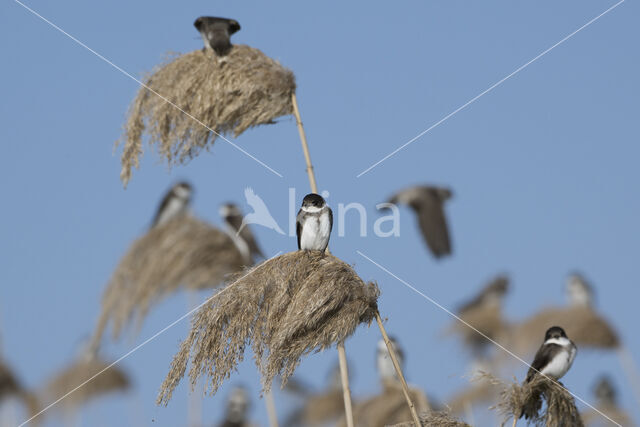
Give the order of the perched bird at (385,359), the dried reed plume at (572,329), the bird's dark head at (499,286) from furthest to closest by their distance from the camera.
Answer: the bird's dark head at (499,286) < the dried reed plume at (572,329) < the perched bird at (385,359)

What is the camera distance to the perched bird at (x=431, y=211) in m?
11.2

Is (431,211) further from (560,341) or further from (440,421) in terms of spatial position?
(440,421)

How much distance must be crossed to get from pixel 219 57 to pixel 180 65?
0.29 metres

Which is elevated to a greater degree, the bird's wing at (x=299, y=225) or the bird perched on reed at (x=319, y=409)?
the bird's wing at (x=299, y=225)

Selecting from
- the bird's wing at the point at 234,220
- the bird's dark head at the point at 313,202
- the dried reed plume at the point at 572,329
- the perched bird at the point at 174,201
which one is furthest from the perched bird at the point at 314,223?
the perched bird at the point at 174,201

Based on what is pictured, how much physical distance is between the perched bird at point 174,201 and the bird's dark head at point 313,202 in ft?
22.8

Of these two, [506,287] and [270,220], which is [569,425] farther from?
[506,287]

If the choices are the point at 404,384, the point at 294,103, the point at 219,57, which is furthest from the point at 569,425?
the point at 219,57

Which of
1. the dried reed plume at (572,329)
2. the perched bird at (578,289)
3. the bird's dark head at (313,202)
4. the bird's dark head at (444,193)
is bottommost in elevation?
the perched bird at (578,289)

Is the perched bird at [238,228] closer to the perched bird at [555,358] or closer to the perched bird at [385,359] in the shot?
the perched bird at [385,359]

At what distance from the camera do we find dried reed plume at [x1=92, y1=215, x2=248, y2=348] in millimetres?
8023

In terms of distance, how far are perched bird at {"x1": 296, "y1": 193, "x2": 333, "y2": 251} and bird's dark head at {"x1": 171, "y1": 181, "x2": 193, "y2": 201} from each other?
7.19m

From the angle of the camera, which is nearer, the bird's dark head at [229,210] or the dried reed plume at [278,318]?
the dried reed plume at [278,318]

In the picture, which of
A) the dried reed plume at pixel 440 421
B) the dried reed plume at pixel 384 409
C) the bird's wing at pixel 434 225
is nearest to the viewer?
the dried reed plume at pixel 440 421
